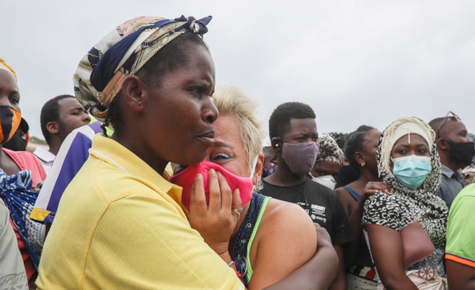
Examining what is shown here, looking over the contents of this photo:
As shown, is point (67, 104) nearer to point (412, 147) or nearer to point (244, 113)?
point (244, 113)

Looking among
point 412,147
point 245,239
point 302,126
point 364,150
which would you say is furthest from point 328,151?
point 245,239

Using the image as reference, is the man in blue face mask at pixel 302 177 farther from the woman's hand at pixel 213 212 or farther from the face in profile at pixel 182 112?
the face in profile at pixel 182 112

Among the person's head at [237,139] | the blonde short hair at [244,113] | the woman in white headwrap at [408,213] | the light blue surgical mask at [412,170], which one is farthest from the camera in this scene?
the light blue surgical mask at [412,170]

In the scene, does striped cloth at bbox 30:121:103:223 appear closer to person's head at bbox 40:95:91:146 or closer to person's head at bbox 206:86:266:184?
person's head at bbox 206:86:266:184

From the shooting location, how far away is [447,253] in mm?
3047

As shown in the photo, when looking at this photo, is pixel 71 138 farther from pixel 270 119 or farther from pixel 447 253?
pixel 447 253

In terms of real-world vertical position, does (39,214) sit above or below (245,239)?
below

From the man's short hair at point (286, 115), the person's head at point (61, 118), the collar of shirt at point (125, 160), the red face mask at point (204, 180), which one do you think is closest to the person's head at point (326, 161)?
the man's short hair at point (286, 115)

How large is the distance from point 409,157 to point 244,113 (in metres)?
2.66

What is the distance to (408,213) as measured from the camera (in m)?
3.44

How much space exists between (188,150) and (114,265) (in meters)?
0.59

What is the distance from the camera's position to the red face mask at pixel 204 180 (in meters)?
1.71

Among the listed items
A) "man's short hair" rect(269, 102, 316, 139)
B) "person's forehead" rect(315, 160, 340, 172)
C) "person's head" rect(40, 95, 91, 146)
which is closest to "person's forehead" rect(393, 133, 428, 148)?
"man's short hair" rect(269, 102, 316, 139)

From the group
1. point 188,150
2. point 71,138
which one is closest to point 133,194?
point 188,150
